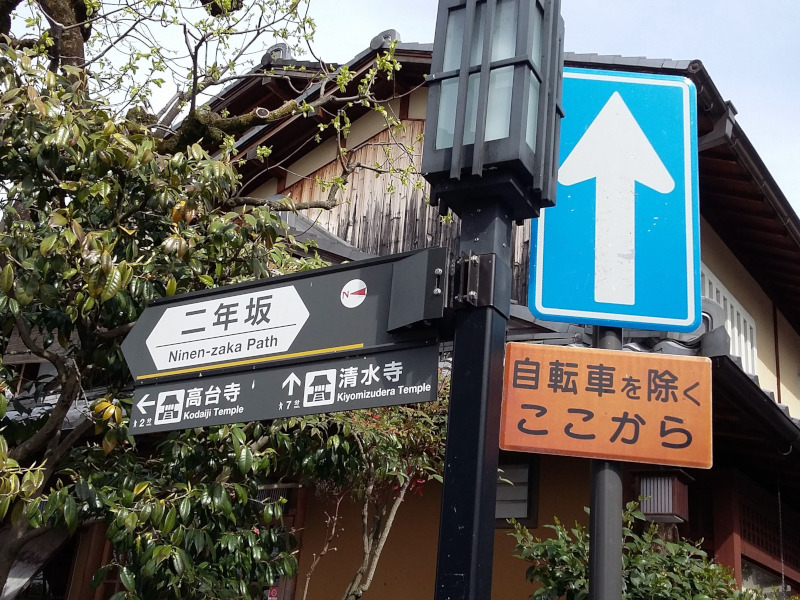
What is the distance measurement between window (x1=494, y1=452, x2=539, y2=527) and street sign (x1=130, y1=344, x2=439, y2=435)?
18.2 feet

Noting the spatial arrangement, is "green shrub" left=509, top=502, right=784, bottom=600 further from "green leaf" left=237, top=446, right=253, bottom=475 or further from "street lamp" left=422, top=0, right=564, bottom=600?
"street lamp" left=422, top=0, right=564, bottom=600

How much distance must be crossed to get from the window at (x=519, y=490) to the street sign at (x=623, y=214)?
5647 millimetres

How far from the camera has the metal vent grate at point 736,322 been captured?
35.7 ft

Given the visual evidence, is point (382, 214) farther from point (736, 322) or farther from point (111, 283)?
point (111, 283)

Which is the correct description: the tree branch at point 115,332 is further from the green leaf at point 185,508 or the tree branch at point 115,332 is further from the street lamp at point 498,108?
the street lamp at point 498,108

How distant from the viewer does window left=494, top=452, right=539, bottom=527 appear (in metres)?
8.62

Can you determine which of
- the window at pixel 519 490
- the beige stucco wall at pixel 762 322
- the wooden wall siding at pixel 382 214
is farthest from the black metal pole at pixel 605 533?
the beige stucco wall at pixel 762 322

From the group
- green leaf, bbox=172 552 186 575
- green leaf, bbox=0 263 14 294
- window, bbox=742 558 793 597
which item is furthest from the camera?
window, bbox=742 558 793 597

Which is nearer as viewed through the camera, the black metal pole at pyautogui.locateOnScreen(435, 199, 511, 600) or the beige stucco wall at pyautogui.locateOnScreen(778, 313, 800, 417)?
the black metal pole at pyautogui.locateOnScreen(435, 199, 511, 600)

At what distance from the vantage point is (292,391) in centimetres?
317

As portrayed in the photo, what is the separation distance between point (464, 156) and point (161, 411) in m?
1.58

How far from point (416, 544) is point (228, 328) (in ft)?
20.1

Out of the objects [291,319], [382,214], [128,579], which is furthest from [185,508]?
[382,214]

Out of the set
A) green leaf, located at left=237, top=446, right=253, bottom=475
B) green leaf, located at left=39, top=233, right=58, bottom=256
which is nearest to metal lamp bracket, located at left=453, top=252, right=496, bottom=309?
green leaf, located at left=237, top=446, right=253, bottom=475
